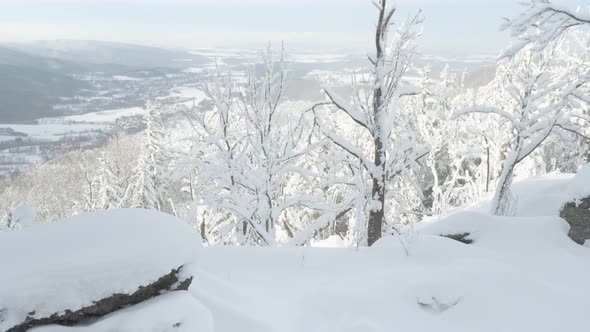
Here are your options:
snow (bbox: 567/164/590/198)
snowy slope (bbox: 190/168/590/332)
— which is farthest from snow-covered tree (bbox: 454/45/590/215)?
snowy slope (bbox: 190/168/590/332)

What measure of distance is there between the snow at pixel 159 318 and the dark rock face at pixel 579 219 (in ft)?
21.1

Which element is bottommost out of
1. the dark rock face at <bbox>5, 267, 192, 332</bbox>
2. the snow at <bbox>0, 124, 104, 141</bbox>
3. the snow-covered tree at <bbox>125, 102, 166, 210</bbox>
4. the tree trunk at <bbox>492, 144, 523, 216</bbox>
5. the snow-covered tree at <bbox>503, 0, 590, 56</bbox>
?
the snow at <bbox>0, 124, 104, 141</bbox>

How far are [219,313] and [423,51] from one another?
25.0ft

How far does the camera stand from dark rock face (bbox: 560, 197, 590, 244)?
6320mm

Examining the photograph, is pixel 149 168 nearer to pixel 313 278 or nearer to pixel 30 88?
pixel 313 278

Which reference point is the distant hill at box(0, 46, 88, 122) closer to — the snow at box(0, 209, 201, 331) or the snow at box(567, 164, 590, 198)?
the snow at box(0, 209, 201, 331)

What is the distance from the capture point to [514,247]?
5.86 meters

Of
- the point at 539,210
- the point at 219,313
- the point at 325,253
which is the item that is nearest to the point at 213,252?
the point at 325,253

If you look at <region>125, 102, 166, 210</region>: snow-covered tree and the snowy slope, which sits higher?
the snowy slope

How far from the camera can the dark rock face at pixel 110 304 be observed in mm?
2564

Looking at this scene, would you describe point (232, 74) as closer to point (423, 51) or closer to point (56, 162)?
point (423, 51)

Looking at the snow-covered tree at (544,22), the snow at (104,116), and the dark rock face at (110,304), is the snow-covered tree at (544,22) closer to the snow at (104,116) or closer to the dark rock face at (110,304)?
the dark rock face at (110,304)

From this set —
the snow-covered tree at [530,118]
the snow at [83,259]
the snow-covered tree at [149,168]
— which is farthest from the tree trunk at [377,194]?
the snow-covered tree at [149,168]

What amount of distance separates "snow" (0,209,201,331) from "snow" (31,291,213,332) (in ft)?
0.61
